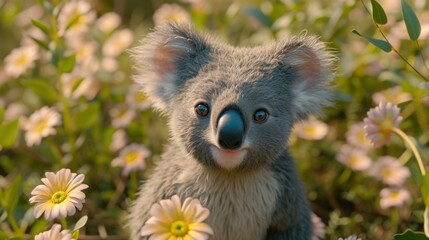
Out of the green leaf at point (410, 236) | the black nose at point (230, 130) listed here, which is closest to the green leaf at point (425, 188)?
the green leaf at point (410, 236)

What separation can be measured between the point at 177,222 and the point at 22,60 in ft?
6.56

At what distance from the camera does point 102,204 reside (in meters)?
3.40

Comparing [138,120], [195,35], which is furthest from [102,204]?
[195,35]

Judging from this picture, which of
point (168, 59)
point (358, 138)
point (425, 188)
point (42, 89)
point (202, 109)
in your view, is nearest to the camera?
point (425, 188)

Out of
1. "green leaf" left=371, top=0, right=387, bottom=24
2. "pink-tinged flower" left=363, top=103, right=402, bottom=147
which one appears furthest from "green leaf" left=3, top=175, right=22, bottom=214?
"green leaf" left=371, top=0, right=387, bottom=24

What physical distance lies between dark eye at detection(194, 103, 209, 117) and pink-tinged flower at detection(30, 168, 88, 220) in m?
0.42

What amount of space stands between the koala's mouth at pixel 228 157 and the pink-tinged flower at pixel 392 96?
4.84ft

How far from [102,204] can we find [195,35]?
1.42 metres

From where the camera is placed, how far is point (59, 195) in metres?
1.95

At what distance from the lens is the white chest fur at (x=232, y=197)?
7.37 feet

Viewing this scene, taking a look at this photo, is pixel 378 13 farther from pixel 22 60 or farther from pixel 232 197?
pixel 22 60

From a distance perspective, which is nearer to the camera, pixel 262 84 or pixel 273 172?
pixel 262 84

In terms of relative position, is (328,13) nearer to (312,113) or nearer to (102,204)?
(312,113)

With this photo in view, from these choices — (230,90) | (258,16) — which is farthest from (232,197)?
Answer: (258,16)
